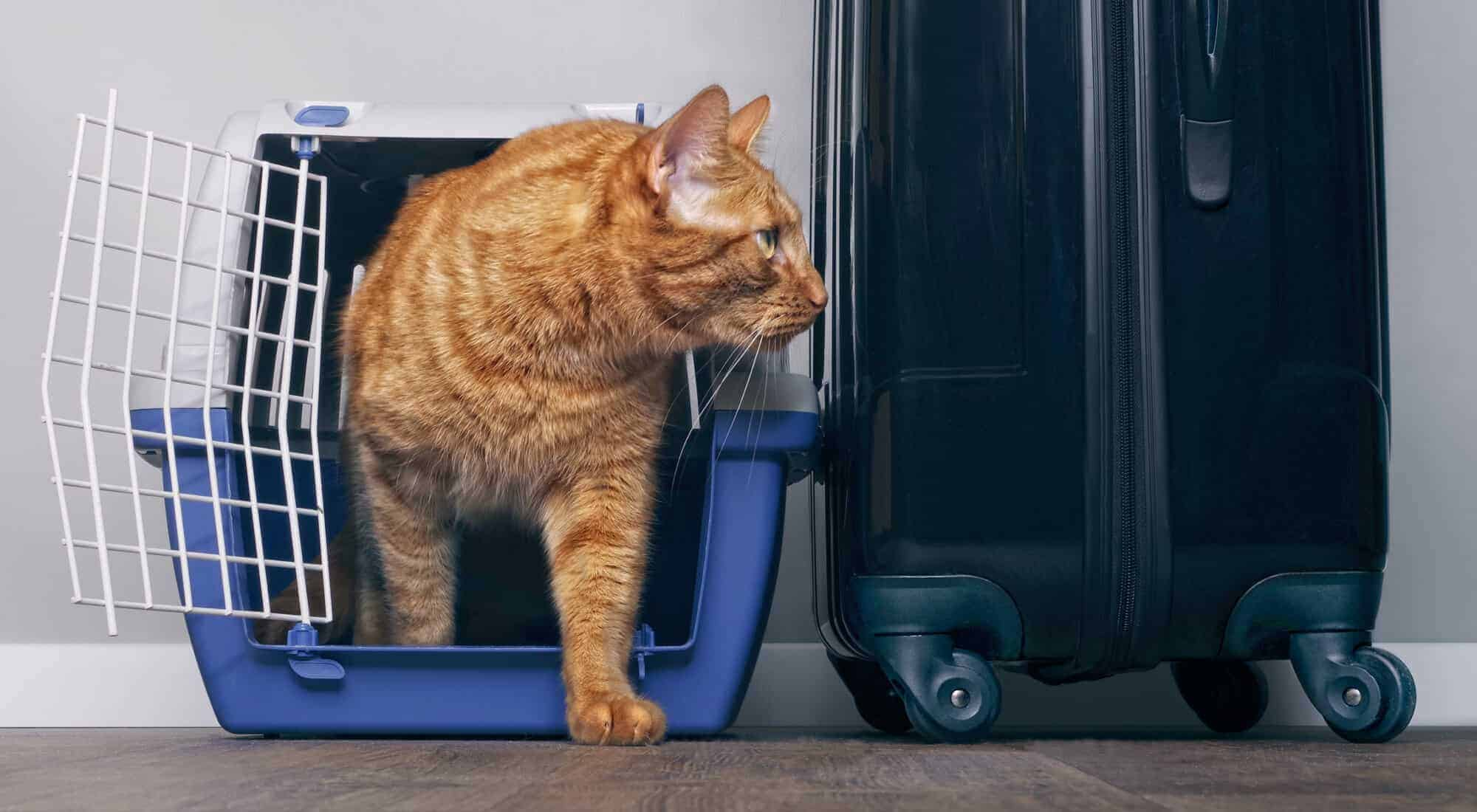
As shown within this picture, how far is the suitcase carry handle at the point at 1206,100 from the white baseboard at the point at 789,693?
843mm

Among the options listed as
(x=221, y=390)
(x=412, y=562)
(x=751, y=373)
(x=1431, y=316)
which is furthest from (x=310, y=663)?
(x=1431, y=316)

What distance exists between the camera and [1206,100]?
1.06 metres

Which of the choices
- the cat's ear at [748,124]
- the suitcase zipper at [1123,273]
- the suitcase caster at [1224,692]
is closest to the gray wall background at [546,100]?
the cat's ear at [748,124]

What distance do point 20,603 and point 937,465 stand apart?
136 cm

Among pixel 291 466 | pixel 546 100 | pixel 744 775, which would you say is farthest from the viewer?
pixel 546 100

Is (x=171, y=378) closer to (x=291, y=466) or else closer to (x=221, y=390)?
(x=221, y=390)

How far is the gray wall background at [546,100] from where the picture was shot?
165cm

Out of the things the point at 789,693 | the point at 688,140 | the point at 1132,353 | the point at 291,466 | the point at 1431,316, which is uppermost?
the point at 688,140

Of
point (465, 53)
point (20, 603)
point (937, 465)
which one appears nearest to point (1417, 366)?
point (937, 465)

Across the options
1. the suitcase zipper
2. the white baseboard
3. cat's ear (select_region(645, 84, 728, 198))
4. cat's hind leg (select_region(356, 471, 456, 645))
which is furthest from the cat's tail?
the suitcase zipper

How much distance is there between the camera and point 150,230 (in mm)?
1729

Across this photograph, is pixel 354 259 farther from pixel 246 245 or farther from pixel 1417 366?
pixel 1417 366

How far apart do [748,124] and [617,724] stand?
664 mm

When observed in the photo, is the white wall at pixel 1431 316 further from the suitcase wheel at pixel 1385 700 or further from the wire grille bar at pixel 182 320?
the wire grille bar at pixel 182 320
